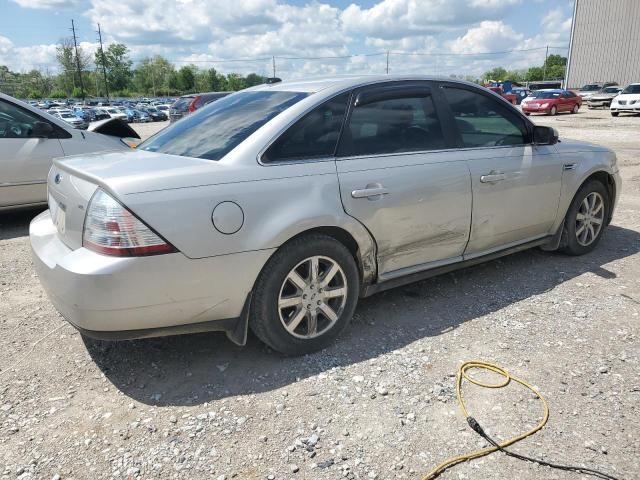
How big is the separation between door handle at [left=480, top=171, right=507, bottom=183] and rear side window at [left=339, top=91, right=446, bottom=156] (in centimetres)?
41

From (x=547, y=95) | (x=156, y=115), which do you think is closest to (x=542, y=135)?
(x=547, y=95)

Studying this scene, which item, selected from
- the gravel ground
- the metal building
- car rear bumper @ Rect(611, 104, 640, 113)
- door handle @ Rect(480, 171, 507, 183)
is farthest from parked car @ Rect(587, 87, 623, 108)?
door handle @ Rect(480, 171, 507, 183)

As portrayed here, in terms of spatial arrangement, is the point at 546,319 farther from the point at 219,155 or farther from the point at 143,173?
the point at 143,173

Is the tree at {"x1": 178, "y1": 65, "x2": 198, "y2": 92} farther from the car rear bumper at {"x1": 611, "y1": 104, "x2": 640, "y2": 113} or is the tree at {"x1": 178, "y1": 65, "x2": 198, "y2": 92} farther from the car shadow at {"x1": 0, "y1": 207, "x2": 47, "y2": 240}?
the car shadow at {"x1": 0, "y1": 207, "x2": 47, "y2": 240}

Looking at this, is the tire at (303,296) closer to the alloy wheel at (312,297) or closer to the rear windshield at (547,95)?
the alloy wheel at (312,297)

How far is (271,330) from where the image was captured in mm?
2986

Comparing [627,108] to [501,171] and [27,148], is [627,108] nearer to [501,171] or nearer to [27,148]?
[501,171]

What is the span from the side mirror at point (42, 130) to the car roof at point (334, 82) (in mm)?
3595

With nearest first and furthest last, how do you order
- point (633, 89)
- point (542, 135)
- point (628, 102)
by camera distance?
1. point (542, 135)
2. point (628, 102)
3. point (633, 89)

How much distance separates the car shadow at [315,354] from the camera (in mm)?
2924

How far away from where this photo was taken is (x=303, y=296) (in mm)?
3080

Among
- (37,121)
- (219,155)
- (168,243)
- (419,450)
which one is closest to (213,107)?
(219,155)

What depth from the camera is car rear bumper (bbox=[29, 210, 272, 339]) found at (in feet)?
8.35

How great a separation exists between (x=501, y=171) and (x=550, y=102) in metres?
29.3
